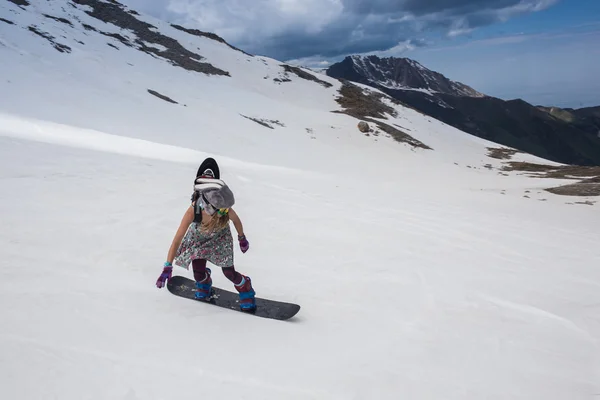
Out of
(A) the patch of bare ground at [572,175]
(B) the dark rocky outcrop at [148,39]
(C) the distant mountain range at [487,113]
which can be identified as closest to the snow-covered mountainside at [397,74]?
(C) the distant mountain range at [487,113]

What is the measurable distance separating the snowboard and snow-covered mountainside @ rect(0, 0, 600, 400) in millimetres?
161

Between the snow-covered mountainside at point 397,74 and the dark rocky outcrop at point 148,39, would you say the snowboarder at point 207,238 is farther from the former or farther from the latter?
the snow-covered mountainside at point 397,74

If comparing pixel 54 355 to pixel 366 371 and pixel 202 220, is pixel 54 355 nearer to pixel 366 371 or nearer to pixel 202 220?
pixel 202 220

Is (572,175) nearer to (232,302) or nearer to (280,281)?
(280,281)

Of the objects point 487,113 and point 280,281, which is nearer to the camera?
point 280,281

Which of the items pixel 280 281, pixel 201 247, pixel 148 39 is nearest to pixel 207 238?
pixel 201 247

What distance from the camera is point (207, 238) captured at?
4.33m

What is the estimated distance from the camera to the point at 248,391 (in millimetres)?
2906

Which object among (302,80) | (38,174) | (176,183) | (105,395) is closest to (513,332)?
(105,395)

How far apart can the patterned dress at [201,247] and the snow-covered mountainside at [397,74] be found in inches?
6044

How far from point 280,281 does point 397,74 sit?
163094 mm

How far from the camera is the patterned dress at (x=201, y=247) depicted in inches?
170

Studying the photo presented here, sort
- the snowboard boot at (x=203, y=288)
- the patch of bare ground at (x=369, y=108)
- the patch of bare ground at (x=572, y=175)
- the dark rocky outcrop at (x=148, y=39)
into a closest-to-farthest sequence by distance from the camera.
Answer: the snowboard boot at (x=203, y=288)
the patch of bare ground at (x=572, y=175)
the patch of bare ground at (x=369, y=108)
the dark rocky outcrop at (x=148, y=39)

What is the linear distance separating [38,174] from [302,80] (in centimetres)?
4261
